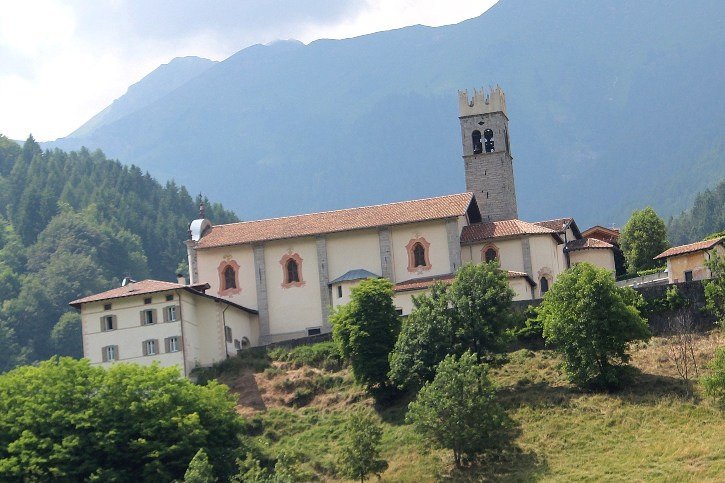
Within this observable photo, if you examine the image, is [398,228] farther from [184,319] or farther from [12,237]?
[12,237]

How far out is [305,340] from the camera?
83.5m

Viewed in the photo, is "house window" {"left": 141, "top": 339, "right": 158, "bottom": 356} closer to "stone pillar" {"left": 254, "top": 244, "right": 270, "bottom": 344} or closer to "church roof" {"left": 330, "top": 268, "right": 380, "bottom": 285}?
"stone pillar" {"left": 254, "top": 244, "right": 270, "bottom": 344}

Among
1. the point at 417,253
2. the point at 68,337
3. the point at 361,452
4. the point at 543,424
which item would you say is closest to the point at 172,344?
the point at 417,253

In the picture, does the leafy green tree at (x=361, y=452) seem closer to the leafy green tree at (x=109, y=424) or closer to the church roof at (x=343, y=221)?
the leafy green tree at (x=109, y=424)

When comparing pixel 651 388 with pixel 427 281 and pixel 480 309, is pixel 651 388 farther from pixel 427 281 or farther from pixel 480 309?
pixel 427 281

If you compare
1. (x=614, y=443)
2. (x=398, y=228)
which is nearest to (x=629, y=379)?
(x=614, y=443)

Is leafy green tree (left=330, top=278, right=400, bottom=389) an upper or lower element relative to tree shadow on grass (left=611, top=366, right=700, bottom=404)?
upper

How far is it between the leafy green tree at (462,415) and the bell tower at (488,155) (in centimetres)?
3664

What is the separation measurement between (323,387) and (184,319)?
10.4m

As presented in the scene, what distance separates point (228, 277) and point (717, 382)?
38.2 meters

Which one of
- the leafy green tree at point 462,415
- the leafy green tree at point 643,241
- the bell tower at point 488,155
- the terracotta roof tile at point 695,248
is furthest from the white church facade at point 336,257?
the leafy green tree at point 462,415

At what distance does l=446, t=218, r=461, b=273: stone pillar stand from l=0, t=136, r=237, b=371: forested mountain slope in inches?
2688

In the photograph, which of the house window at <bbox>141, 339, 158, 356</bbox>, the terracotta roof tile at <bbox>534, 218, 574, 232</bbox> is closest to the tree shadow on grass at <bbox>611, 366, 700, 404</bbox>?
the terracotta roof tile at <bbox>534, 218, 574, 232</bbox>

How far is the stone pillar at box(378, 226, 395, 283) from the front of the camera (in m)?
88.8
